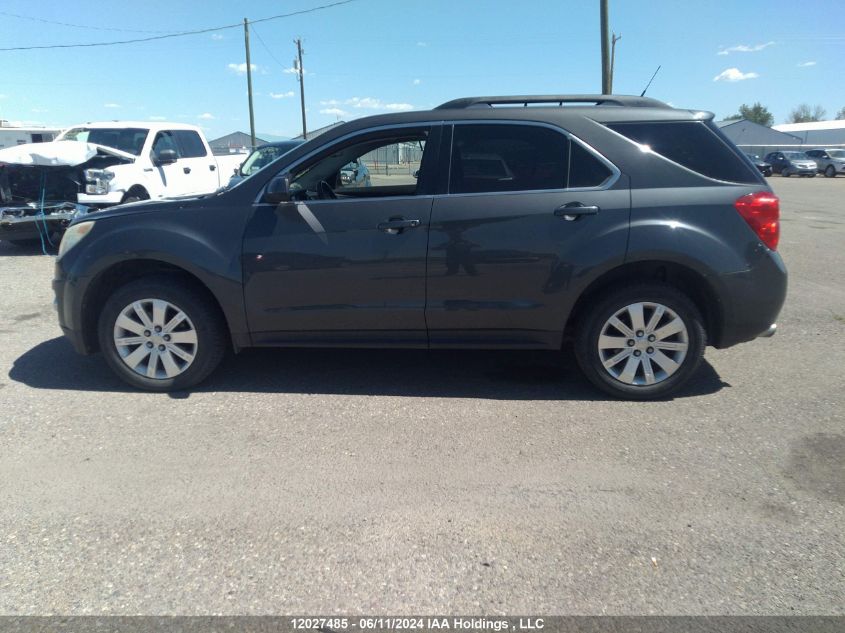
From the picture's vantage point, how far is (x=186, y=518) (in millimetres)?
2908

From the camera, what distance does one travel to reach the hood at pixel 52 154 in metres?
9.13

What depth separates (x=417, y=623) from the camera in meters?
2.27

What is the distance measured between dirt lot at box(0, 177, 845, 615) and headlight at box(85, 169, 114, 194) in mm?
5337

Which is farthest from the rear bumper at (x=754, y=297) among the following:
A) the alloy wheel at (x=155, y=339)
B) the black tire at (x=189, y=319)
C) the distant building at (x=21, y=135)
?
the distant building at (x=21, y=135)

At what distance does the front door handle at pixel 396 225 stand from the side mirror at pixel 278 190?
0.65 metres

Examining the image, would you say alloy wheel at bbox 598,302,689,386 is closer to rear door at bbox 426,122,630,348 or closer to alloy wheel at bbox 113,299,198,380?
rear door at bbox 426,122,630,348

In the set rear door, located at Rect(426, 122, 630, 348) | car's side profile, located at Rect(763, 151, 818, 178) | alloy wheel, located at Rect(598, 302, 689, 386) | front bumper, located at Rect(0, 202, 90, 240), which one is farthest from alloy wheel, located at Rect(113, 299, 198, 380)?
car's side profile, located at Rect(763, 151, 818, 178)

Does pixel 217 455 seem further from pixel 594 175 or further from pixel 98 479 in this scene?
pixel 594 175

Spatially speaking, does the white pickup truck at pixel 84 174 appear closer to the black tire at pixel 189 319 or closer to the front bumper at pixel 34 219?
the front bumper at pixel 34 219

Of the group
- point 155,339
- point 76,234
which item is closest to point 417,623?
point 155,339

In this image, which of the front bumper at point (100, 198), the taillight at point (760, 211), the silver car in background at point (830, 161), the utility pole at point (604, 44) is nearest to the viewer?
the taillight at point (760, 211)

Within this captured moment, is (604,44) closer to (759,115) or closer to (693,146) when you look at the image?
(693,146)

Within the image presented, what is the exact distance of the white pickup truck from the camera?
30.3 ft

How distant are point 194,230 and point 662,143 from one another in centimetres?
312
